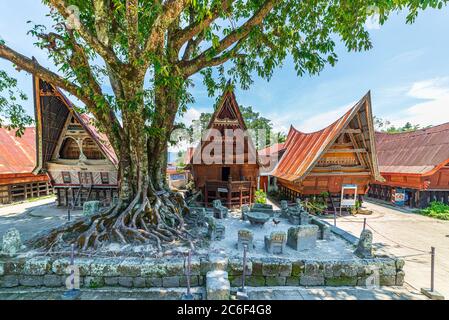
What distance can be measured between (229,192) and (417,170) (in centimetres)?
1370

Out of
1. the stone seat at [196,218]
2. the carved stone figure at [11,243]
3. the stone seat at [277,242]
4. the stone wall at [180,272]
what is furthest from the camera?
the stone seat at [196,218]

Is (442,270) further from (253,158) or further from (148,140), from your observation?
(148,140)

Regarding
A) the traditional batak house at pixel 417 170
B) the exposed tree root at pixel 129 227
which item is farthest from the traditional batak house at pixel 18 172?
the traditional batak house at pixel 417 170

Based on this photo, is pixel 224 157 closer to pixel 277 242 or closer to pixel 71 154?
pixel 277 242

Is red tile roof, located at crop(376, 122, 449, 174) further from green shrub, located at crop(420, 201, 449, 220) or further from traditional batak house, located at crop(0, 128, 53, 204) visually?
traditional batak house, located at crop(0, 128, 53, 204)

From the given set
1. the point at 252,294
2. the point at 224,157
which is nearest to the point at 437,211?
the point at 224,157

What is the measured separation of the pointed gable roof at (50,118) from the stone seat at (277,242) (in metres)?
10.6

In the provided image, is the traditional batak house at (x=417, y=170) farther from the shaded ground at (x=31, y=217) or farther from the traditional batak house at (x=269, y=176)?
the shaded ground at (x=31, y=217)

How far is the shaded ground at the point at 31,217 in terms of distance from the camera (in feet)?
31.0

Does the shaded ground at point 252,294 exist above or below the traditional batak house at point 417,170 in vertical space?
below

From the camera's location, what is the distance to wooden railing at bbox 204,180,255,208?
38.3ft

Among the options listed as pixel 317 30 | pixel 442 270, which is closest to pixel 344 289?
pixel 442 270

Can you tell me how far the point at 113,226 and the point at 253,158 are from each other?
8.34m

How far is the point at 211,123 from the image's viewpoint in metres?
11.9
